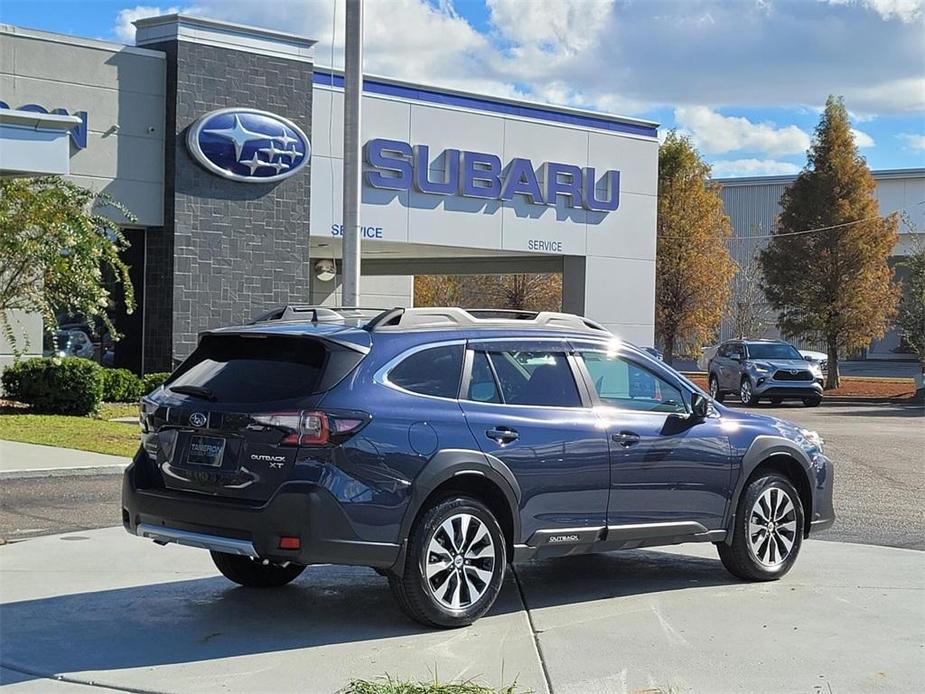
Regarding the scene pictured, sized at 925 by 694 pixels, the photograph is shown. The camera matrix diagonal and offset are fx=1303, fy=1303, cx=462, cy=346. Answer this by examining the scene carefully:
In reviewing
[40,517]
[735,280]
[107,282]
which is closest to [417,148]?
[107,282]

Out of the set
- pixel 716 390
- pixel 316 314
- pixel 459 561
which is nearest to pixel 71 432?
pixel 316 314

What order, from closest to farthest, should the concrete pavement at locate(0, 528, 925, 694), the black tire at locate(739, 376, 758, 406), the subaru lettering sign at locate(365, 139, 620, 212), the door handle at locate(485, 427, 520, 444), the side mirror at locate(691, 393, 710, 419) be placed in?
the concrete pavement at locate(0, 528, 925, 694)
the door handle at locate(485, 427, 520, 444)
the side mirror at locate(691, 393, 710, 419)
the subaru lettering sign at locate(365, 139, 620, 212)
the black tire at locate(739, 376, 758, 406)

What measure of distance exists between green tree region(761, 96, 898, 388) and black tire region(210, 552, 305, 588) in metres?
36.1

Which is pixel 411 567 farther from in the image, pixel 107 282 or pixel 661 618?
pixel 107 282

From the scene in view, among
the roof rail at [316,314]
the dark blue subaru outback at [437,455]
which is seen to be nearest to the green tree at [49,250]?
the roof rail at [316,314]

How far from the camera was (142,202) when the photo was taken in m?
23.3

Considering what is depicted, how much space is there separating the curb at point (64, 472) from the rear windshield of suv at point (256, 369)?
23.1 feet

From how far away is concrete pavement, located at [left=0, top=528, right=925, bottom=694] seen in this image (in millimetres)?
6500

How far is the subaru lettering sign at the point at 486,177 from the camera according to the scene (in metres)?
26.2

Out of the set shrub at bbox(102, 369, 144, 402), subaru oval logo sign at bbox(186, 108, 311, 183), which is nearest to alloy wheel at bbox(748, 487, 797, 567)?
shrub at bbox(102, 369, 144, 402)

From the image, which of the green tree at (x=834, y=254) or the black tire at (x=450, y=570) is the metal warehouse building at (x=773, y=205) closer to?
the green tree at (x=834, y=254)

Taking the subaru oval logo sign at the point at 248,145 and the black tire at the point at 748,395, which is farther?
the black tire at the point at 748,395

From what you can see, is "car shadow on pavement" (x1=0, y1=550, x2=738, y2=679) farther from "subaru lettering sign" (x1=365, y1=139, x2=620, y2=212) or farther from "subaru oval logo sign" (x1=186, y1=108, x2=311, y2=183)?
"subaru lettering sign" (x1=365, y1=139, x2=620, y2=212)

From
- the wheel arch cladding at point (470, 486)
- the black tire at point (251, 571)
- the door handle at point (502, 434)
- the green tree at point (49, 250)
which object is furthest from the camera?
the green tree at point (49, 250)
